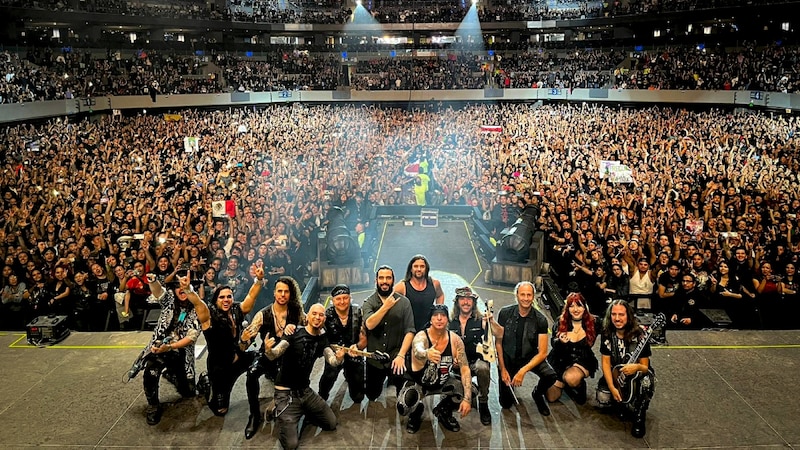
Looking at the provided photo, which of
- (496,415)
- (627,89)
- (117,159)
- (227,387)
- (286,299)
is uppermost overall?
(627,89)

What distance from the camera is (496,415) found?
634 centimetres

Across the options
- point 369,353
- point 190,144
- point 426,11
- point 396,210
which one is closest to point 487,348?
point 369,353

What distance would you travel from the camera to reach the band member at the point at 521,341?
6.02 m

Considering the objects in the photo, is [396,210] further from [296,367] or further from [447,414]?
[296,367]

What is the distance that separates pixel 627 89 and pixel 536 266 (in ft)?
91.4

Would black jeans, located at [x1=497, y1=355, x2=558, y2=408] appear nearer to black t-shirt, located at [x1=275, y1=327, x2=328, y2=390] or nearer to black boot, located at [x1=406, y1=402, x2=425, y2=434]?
black boot, located at [x1=406, y1=402, x2=425, y2=434]

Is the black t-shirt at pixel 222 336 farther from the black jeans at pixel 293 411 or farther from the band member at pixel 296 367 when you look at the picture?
the black jeans at pixel 293 411

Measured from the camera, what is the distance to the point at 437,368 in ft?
18.9

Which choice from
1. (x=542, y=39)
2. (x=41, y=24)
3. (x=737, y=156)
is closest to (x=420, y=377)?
(x=737, y=156)

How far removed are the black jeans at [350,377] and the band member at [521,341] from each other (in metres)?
1.48

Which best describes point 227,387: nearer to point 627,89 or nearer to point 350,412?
point 350,412

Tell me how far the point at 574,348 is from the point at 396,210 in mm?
11040

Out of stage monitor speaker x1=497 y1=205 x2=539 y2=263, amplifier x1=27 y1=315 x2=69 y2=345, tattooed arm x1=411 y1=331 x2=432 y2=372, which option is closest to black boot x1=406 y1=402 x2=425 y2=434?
tattooed arm x1=411 y1=331 x2=432 y2=372

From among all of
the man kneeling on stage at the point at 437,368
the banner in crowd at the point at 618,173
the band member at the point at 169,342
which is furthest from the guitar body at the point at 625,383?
the banner in crowd at the point at 618,173
